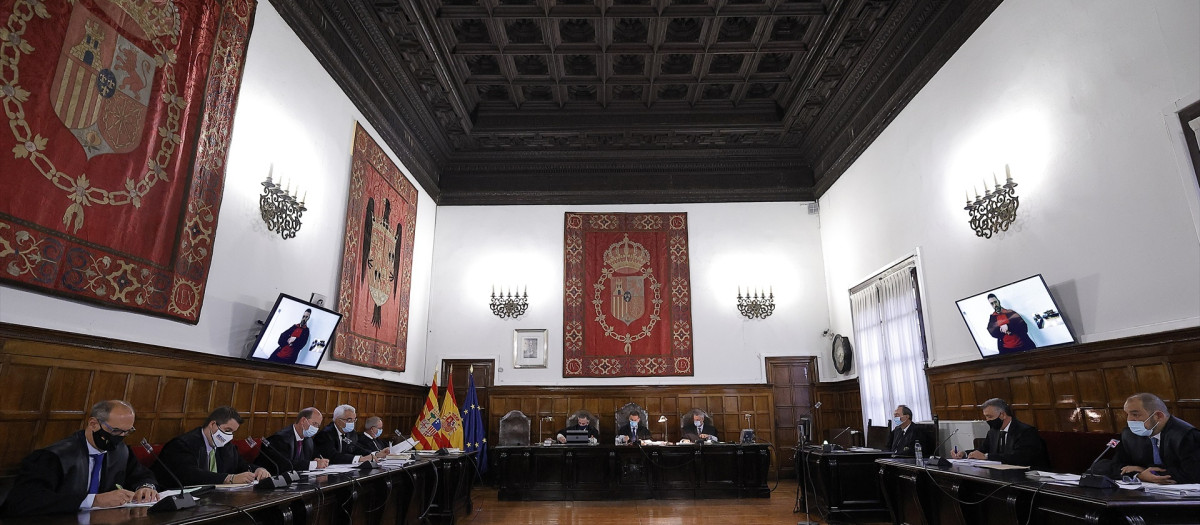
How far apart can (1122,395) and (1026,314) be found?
100 centimetres

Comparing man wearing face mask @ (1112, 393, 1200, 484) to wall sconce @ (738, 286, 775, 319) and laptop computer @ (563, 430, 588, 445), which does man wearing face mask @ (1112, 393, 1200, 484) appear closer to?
laptop computer @ (563, 430, 588, 445)

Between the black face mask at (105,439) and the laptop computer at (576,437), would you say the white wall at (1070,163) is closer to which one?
the laptop computer at (576,437)

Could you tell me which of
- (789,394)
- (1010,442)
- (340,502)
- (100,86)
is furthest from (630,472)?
(100,86)

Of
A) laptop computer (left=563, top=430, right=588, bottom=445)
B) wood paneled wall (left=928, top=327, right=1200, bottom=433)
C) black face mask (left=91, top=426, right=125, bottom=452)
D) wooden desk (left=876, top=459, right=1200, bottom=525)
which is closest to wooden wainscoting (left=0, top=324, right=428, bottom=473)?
black face mask (left=91, top=426, right=125, bottom=452)

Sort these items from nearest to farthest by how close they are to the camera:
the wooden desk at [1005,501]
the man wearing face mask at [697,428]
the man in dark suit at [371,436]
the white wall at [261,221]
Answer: the wooden desk at [1005,501]
the white wall at [261,221]
the man in dark suit at [371,436]
the man wearing face mask at [697,428]

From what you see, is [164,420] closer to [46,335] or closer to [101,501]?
[46,335]

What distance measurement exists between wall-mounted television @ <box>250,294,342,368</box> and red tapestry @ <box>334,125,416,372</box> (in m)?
0.71

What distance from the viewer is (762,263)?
443 inches

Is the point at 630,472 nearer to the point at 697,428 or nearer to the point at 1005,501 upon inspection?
the point at 697,428

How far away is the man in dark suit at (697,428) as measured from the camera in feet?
31.4

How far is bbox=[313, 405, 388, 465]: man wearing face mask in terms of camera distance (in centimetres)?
568

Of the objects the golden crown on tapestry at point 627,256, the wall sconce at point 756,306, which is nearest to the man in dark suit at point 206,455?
the golden crown on tapestry at point 627,256

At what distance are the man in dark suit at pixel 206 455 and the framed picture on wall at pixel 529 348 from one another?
6.42 metres

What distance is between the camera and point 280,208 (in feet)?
19.8
